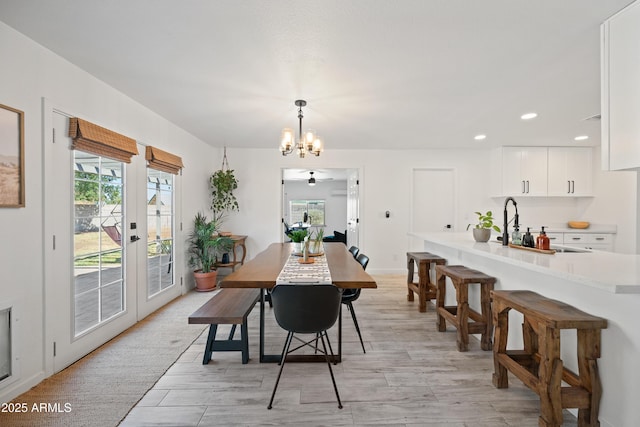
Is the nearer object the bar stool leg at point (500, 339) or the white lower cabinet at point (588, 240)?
the bar stool leg at point (500, 339)

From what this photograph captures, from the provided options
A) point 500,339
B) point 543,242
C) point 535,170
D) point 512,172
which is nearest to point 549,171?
point 535,170

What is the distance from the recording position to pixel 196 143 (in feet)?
15.2

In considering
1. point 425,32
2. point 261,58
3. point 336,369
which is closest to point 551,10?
point 425,32

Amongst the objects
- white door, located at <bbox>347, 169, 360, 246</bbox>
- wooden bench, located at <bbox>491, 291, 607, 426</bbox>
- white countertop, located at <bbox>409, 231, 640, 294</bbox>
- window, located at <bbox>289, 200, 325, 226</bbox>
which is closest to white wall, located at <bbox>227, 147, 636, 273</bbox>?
white door, located at <bbox>347, 169, 360, 246</bbox>

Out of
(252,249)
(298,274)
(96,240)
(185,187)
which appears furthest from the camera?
(252,249)

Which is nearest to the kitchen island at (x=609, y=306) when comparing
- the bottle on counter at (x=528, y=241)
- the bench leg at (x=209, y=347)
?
the bottle on counter at (x=528, y=241)

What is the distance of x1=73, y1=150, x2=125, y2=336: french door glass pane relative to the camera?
2.39 meters

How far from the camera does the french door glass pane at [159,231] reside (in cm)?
338

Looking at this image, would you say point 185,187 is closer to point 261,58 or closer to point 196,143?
point 196,143

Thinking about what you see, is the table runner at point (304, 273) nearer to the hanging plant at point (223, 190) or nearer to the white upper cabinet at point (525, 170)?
the hanging plant at point (223, 190)

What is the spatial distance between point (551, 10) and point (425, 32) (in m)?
0.67

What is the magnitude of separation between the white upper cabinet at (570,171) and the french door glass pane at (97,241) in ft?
Result: 20.9

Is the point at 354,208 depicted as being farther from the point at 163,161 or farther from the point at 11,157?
the point at 11,157

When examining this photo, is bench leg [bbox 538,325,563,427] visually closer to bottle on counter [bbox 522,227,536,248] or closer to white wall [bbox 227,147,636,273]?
bottle on counter [bbox 522,227,536,248]
